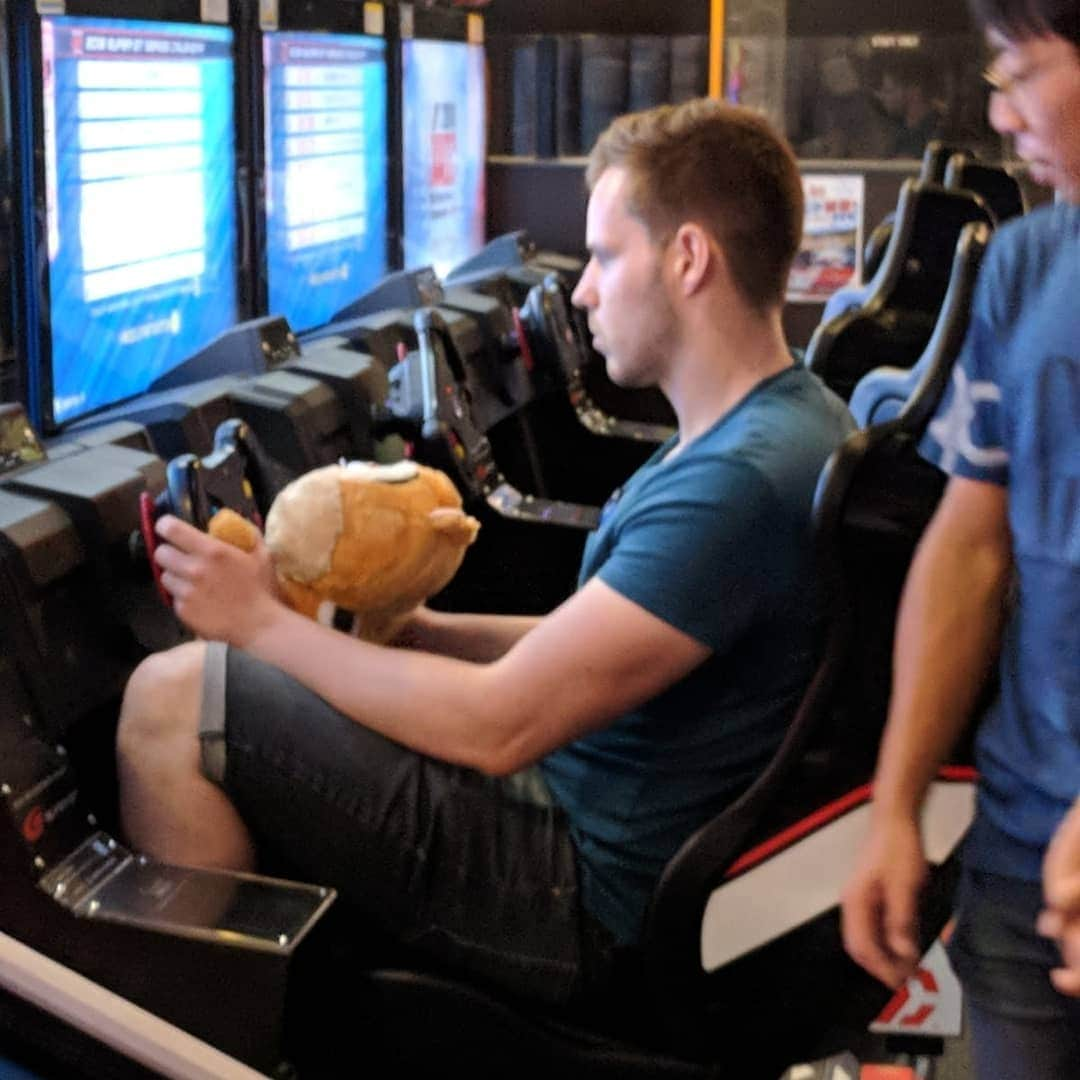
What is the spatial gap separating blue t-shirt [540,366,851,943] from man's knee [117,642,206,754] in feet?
1.23

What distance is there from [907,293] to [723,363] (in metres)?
0.97

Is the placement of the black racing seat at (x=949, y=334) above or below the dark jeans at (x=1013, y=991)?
above

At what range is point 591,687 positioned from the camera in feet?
5.22

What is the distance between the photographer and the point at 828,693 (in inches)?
56.8

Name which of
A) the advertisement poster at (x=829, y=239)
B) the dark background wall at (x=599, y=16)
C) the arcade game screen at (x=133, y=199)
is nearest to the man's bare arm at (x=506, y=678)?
the arcade game screen at (x=133, y=199)

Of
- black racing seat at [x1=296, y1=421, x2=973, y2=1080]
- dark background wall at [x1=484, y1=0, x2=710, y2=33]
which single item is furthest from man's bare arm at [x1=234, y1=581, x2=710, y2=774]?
dark background wall at [x1=484, y1=0, x2=710, y2=33]

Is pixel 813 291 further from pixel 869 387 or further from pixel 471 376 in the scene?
pixel 869 387

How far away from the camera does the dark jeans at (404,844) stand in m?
1.71

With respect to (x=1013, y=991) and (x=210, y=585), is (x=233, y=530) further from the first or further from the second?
(x=1013, y=991)

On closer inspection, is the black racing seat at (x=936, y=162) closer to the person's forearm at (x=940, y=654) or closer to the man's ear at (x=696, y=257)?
the man's ear at (x=696, y=257)

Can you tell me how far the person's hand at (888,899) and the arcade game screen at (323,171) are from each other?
2064mm

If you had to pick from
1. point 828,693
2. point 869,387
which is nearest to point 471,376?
point 869,387

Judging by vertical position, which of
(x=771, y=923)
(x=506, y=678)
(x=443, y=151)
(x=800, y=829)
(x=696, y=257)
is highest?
(x=443, y=151)

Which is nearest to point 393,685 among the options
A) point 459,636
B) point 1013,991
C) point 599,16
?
point 459,636
